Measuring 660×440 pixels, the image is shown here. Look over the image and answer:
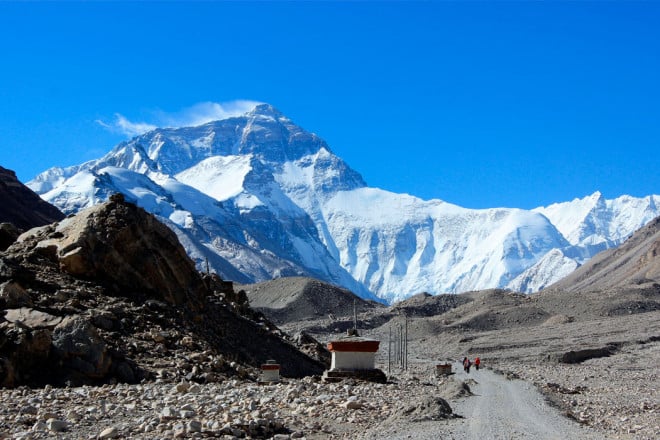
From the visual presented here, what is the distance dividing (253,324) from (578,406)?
18242 millimetres

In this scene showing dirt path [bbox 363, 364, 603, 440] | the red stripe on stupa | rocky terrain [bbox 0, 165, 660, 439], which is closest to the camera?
dirt path [bbox 363, 364, 603, 440]

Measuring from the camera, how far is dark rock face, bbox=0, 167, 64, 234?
113 m

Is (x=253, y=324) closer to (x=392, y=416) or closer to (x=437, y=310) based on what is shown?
(x=392, y=416)

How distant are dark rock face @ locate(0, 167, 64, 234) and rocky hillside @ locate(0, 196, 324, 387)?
7858 centimetres

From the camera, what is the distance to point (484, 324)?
4417 inches

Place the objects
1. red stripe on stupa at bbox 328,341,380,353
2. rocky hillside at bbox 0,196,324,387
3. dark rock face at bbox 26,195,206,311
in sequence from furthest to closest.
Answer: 1. dark rock face at bbox 26,195,206,311
2. red stripe on stupa at bbox 328,341,380,353
3. rocky hillside at bbox 0,196,324,387

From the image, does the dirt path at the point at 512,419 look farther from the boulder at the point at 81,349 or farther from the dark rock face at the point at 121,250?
the dark rock face at the point at 121,250

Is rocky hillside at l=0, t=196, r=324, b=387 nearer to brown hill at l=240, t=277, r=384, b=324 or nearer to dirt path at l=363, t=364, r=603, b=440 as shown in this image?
dirt path at l=363, t=364, r=603, b=440

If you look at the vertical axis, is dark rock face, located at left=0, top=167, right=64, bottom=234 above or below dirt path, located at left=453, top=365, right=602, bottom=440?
above

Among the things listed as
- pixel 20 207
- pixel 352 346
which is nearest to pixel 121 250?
pixel 352 346

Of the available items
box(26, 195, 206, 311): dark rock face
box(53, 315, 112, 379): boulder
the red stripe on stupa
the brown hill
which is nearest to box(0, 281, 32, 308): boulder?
box(53, 315, 112, 379): boulder

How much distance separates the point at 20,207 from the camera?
122m

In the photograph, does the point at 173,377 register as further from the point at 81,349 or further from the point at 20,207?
the point at 20,207

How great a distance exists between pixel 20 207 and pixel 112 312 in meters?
101
